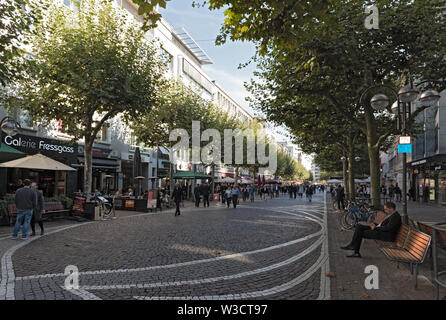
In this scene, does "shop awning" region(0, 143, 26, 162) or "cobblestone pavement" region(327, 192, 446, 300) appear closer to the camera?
"cobblestone pavement" region(327, 192, 446, 300)

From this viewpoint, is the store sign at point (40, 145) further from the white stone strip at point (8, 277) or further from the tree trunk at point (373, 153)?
the tree trunk at point (373, 153)

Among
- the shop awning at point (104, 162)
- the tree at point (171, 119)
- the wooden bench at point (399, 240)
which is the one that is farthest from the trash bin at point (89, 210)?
the shop awning at point (104, 162)

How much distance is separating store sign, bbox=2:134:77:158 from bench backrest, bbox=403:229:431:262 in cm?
1876

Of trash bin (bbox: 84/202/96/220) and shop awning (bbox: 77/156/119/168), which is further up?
shop awning (bbox: 77/156/119/168)

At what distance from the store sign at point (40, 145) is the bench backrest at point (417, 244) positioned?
18758mm

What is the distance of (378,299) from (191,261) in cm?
362

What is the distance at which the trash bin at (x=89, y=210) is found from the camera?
13.9m

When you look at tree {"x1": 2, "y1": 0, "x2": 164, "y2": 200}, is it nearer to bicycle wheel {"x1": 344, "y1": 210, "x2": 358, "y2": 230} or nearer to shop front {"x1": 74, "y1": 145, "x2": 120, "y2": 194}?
shop front {"x1": 74, "y1": 145, "x2": 120, "y2": 194}

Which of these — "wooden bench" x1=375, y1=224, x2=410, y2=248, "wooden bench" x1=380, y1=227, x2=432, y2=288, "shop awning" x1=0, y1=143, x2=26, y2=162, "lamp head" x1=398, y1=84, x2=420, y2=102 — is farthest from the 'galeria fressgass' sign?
"wooden bench" x1=380, y1=227, x2=432, y2=288

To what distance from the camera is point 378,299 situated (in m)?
4.37

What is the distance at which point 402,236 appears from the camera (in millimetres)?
6195

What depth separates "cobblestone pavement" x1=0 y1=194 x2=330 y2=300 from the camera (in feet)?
15.4

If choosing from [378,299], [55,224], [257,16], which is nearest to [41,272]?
[378,299]
